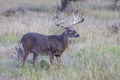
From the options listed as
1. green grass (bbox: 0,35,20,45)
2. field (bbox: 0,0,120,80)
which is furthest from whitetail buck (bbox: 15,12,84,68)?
green grass (bbox: 0,35,20,45)

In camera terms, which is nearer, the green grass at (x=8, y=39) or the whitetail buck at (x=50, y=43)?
the whitetail buck at (x=50, y=43)

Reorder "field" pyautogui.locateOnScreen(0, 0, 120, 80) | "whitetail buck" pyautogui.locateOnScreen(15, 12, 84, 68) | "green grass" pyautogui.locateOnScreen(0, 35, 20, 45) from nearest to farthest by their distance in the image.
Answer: "field" pyautogui.locateOnScreen(0, 0, 120, 80) < "whitetail buck" pyautogui.locateOnScreen(15, 12, 84, 68) < "green grass" pyautogui.locateOnScreen(0, 35, 20, 45)

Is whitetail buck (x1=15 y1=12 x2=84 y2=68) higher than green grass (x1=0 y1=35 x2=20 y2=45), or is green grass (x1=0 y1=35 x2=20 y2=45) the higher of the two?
whitetail buck (x1=15 y1=12 x2=84 y2=68)

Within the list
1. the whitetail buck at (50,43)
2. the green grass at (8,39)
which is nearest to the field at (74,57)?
the green grass at (8,39)

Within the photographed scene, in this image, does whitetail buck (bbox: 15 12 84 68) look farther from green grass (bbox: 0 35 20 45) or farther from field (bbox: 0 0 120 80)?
green grass (bbox: 0 35 20 45)

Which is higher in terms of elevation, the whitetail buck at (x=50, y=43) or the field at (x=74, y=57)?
the whitetail buck at (x=50, y=43)

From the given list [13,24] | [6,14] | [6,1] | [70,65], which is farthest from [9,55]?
[6,1]

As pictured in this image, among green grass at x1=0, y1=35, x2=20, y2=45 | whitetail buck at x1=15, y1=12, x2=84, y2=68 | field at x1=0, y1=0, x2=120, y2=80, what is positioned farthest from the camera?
green grass at x1=0, y1=35, x2=20, y2=45

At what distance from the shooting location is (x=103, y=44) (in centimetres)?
1155

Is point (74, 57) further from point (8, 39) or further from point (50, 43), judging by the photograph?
point (8, 39)

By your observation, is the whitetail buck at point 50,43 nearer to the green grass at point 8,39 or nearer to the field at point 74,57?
the field at point 74,57

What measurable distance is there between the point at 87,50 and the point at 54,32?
3.02 metres

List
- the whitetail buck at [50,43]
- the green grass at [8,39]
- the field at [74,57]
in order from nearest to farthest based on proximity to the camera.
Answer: the field at [74,57], the whitetail buck at [50,43], the green grass at [8,39]

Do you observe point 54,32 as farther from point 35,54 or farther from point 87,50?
point 35,54
